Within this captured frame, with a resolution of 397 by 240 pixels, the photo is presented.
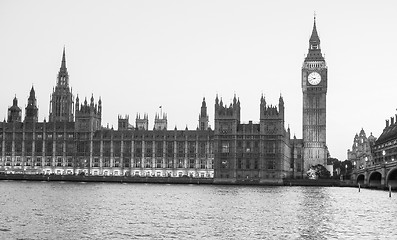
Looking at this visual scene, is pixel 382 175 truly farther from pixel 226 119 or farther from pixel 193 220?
pixel 193 220

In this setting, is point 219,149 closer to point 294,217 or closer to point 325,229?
point 294,217

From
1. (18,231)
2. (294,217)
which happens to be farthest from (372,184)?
(18,231)

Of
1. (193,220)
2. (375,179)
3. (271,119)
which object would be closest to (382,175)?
(375,179)

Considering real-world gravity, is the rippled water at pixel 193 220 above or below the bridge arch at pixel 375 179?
below

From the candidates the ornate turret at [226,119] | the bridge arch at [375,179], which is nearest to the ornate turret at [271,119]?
the ornate turret at [226,119]

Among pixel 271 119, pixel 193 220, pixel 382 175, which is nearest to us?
pixel 193 220

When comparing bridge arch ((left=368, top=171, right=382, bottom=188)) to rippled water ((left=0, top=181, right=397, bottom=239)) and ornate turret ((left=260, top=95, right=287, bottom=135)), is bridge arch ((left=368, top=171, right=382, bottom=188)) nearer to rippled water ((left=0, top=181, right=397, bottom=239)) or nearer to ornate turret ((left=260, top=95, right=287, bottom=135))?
ornate turret ((left=260, top=95, right=287, bottom=135))

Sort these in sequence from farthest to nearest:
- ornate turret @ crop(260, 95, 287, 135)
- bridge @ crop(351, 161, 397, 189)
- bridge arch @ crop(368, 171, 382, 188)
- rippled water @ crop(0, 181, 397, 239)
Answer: ornate turret @ crop(260, 95, 287, 135) → bridge arch @ crop(368, 171, 382, 188) → bridge @ crop(351, 161, 397, 189) → rippled water @ crop(0, 181, 397, 239)

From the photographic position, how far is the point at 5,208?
244 feet

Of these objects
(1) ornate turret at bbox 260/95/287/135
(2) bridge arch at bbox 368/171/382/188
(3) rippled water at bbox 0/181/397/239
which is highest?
(1) ornate turret at bbox 260/95/287/135

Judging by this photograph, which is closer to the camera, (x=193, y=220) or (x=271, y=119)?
(x=193, y=220)

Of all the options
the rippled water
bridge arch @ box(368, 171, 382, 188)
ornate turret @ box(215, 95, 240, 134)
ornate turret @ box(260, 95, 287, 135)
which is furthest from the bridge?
the rippled water

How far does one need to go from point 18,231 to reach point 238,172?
136 meters

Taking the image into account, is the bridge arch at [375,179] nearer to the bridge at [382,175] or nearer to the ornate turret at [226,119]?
the bridge at [382,175]
